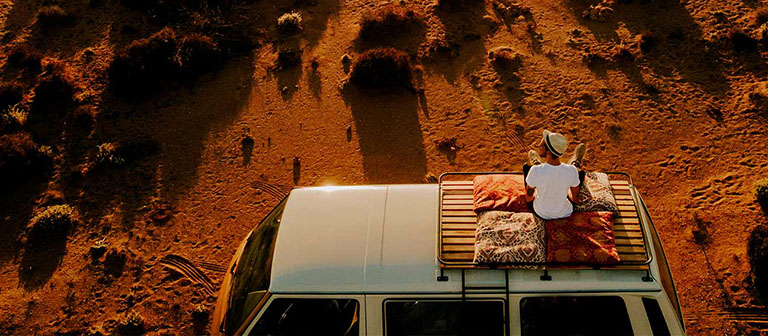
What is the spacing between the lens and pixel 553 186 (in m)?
7.16

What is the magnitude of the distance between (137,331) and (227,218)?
307 centimetres

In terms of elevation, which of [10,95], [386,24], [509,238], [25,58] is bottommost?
[509,238]

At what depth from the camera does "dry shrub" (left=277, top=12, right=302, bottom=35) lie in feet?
56.1

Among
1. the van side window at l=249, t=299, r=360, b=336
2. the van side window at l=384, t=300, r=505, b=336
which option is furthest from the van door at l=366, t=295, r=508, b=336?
the van side window at l=249, t=299, r=360, b=336

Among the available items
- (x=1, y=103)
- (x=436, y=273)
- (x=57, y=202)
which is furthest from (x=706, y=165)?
(x=1, y=103)

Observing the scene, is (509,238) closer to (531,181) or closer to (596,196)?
(531,181)

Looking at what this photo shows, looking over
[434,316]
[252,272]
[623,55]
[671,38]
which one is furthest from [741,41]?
[252,272]

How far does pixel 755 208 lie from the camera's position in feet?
35.9

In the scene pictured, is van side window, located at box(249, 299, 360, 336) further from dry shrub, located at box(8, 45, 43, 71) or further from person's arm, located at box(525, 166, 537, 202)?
dry shrub, located at box(8, 45, 43, 71)

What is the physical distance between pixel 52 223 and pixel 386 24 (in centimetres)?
1070

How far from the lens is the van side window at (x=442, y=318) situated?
6602 millimetres

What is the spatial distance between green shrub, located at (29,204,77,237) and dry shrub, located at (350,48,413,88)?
8.13 m

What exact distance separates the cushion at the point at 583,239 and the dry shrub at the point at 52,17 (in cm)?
1845

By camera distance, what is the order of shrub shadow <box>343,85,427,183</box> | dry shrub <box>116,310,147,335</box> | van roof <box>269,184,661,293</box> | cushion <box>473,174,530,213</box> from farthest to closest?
shrub shadow <box>343,85,427,183</box>
dry shrub <box>116,310,147,335</box>
cushion <box>473,174,530,213</box>
van roof <box>269,184,661,293</box>
